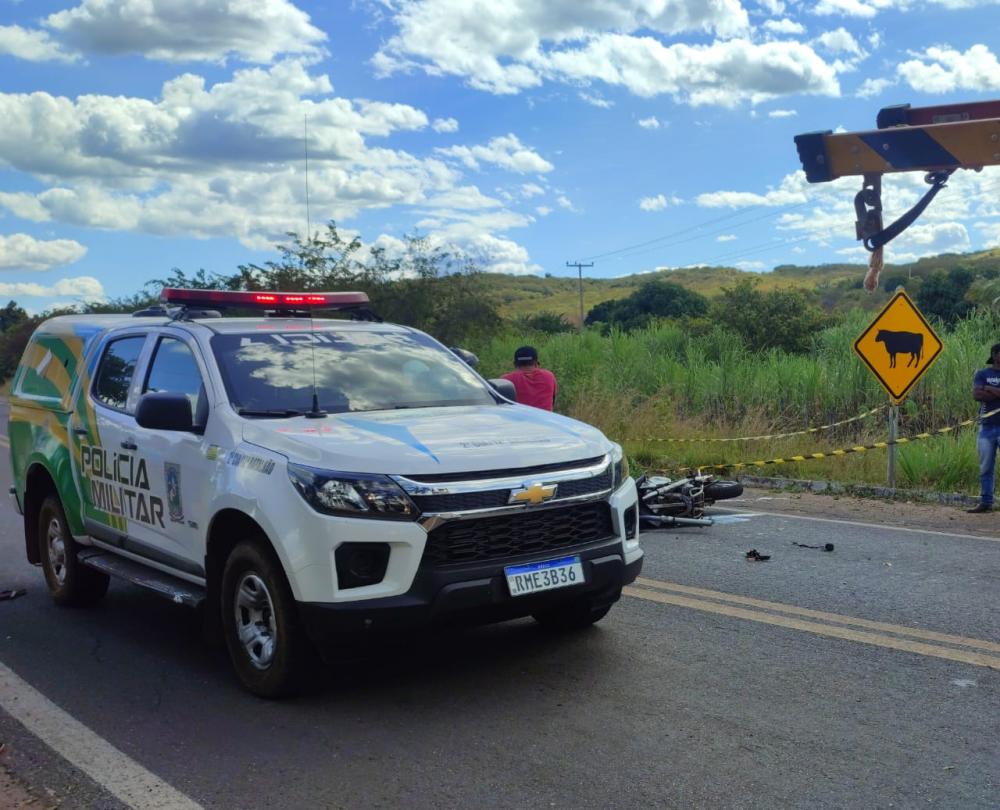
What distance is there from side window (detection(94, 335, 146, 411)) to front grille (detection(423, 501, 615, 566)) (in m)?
2.71

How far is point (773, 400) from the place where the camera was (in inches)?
698

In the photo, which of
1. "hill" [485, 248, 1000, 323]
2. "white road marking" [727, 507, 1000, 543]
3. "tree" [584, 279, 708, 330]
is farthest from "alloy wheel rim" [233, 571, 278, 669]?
"hill" [485, 248, 1000, 323]

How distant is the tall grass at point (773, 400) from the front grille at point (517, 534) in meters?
8.27

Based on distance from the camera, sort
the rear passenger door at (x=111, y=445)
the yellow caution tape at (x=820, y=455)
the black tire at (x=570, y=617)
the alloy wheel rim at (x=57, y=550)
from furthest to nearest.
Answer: the yellow caution tape at (x=820, y=455) → the alloy wheel rim at (x=57, y=550) → the rear passenger door at (x=111, y=445) → the black tire at (x=570, y=617)

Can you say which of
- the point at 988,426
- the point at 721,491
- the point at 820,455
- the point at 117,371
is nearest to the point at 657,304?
the point at 820,455

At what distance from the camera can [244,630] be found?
5188mm

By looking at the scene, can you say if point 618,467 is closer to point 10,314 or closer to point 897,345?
point 897,345

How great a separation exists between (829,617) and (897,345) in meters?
6.91

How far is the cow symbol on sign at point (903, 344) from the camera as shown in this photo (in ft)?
40.3

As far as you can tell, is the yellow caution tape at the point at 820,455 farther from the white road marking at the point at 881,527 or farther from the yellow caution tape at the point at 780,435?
the white road marking at the point at 881,527

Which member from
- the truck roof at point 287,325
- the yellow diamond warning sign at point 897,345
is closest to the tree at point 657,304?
the yellow diamond warning sign at point 897,345

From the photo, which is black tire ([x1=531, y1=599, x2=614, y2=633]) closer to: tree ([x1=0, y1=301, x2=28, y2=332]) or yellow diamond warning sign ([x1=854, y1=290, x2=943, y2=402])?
yellow diamond warning sign ([x1=854, y1=290, x2=943, y2=402])

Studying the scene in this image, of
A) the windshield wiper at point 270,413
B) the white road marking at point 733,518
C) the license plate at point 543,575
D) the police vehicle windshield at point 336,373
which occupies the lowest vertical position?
the white road marking at point 733,518

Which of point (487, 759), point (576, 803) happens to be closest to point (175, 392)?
point (487, 759)
